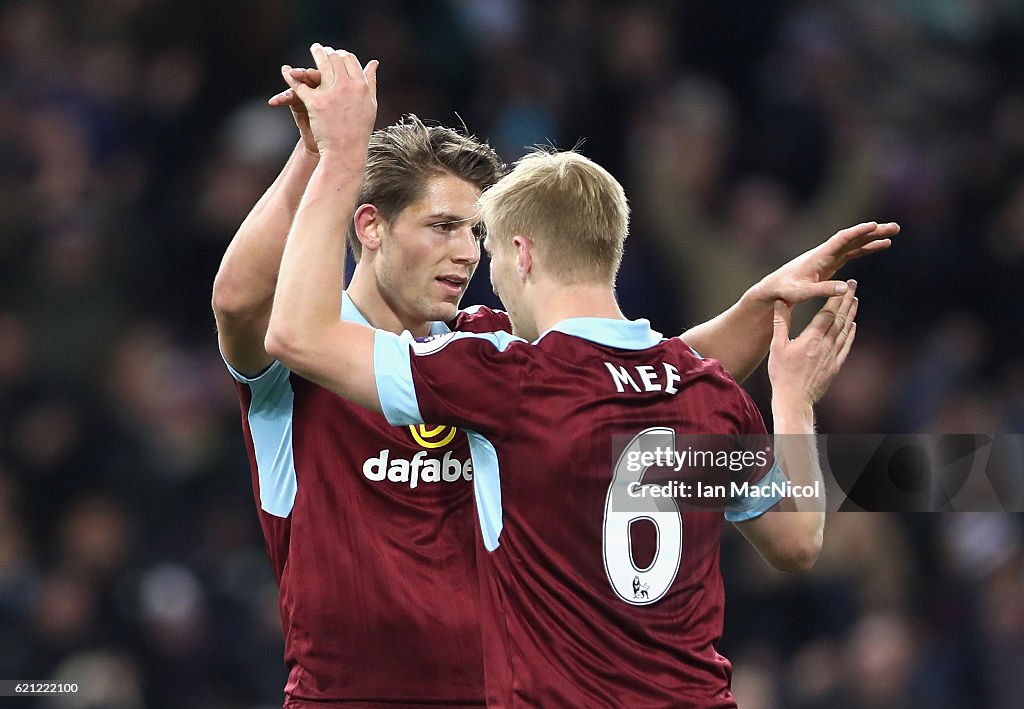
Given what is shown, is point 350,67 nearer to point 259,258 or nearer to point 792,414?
point 259,258

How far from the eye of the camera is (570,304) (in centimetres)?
259

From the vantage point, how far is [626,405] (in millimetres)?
2514

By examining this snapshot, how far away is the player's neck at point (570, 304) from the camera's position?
2584mm

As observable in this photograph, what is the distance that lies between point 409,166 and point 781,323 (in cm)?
95

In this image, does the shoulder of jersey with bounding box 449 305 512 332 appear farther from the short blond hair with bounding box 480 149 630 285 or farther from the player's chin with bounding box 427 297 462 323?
the short blond hair with bounding box 480 149 630 285

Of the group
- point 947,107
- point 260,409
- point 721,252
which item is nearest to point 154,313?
point 721,252

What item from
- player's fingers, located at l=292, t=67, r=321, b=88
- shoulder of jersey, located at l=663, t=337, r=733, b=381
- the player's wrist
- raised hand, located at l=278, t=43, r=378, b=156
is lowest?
the player's wrist

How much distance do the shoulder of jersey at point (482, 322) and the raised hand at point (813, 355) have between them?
0.77 metres

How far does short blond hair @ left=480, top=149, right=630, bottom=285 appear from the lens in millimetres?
2598

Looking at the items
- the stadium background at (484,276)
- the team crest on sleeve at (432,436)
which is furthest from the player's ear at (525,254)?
the stadium background at (484,276)

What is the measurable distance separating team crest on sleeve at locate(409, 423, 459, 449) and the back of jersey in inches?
18.6

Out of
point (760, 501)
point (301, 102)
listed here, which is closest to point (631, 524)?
point (760, 501)

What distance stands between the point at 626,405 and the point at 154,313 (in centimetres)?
489

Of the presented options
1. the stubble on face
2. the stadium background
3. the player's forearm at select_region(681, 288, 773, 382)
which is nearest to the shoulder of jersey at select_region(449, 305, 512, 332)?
the stubble on face
